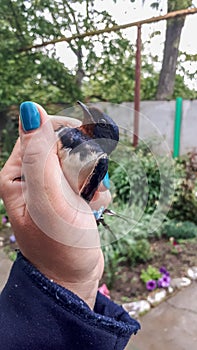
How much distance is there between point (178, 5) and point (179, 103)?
67 centimetres

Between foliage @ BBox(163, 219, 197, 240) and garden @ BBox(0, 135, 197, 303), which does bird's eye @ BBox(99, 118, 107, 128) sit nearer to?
garden @ BBox(0, 135, 197, 303)

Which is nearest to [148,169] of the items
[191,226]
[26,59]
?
[191,226]

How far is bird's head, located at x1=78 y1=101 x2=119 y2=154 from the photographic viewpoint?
34 centimetres

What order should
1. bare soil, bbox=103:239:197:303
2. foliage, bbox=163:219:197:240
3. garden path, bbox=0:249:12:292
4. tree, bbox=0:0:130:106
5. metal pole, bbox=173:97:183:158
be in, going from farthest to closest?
metal pole, bbox=173:97:183:158 → tree, bbox=0:0:130:106 → foliage, bbox=163:219:197:240 → garden path, bbox=0:249:12:292 → bare soil, bbox=103:239:197:303

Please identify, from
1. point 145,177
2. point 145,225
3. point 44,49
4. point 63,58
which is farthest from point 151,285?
point 44,49

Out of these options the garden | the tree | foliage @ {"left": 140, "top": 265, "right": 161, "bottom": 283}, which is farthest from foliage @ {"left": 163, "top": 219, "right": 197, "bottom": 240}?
the tree

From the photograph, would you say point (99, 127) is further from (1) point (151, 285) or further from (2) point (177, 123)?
(2) point (177, 123)

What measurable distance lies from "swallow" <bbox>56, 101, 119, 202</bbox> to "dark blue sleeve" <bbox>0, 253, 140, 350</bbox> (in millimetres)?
113

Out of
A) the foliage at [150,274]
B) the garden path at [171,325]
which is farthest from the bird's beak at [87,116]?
the foliage at [150,274]

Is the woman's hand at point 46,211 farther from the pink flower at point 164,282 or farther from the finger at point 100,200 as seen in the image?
the pink flower at point 164,282

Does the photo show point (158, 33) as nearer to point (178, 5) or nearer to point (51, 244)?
point (178, 5)

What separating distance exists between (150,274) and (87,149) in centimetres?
151

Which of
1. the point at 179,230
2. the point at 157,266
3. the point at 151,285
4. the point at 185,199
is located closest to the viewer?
the point at 151,285

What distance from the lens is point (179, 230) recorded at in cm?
211
